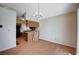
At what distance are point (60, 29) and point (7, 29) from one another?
3.20ft

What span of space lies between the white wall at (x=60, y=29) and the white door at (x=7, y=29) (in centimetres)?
53

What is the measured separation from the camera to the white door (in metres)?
1.54

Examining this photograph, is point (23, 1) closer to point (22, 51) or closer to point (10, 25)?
point (10, 25)

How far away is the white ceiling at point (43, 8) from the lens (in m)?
1.58

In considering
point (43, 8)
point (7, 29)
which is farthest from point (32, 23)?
point (7, 29)

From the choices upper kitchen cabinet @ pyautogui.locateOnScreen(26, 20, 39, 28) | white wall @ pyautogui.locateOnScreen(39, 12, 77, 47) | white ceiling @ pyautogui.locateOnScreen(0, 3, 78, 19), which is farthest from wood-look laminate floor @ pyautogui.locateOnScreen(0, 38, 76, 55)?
white ceiling @ pyautogui.locateOnScreen(0, 3, 78, 19)

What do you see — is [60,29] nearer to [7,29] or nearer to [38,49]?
[38,49]

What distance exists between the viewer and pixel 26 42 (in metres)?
1.66

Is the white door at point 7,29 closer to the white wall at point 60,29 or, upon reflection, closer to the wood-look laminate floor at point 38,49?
the wood-look laminate floor at point 38,49

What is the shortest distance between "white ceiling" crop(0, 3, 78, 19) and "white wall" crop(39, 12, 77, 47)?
0.10 m

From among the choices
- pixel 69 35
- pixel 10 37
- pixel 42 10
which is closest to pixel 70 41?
pixel 69 35

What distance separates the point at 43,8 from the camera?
5.29 ft

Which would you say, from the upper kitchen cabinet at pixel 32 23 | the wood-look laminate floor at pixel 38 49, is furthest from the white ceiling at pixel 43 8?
the wood-look laminate floor at pixel 38 49

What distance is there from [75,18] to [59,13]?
30 cm
